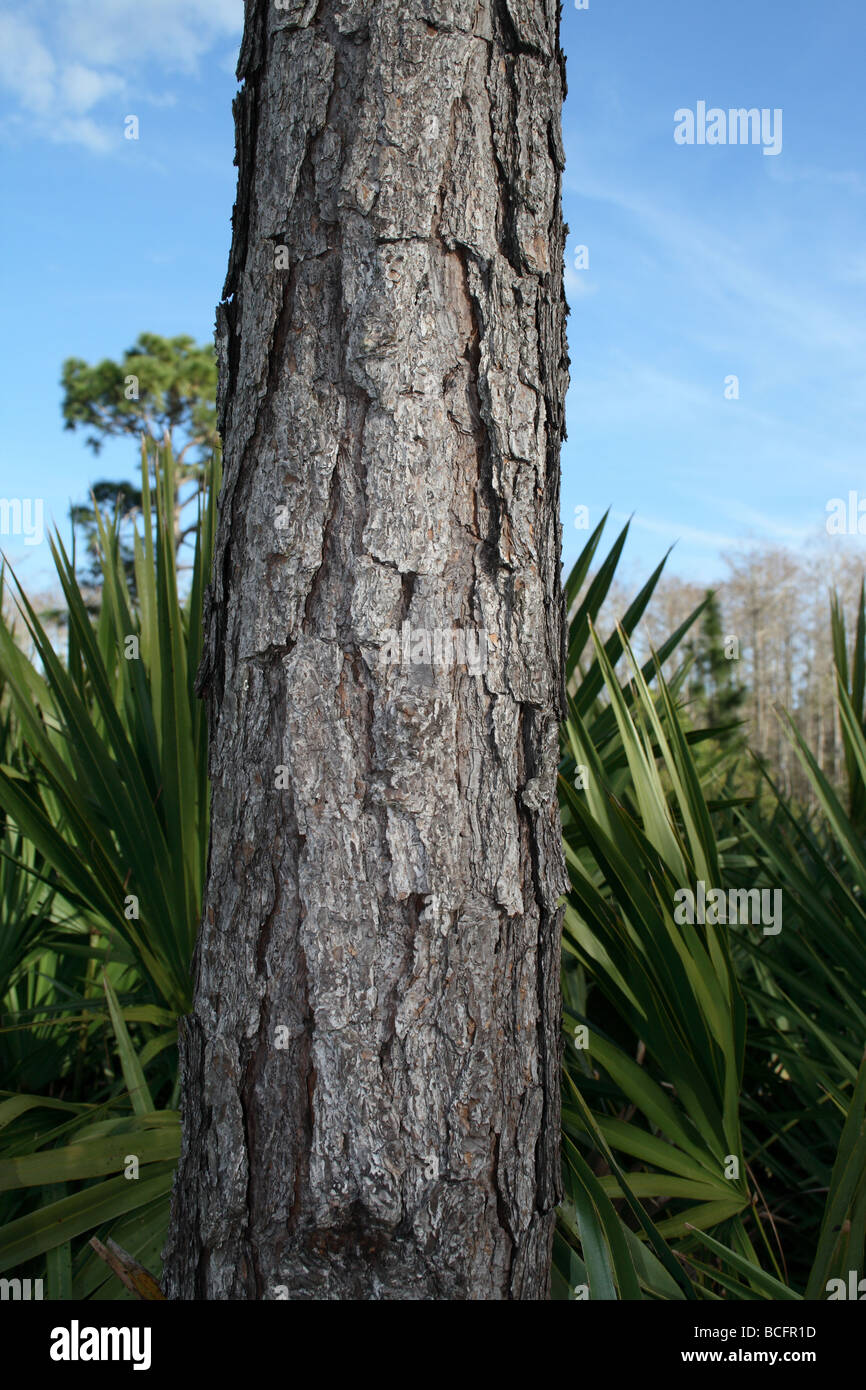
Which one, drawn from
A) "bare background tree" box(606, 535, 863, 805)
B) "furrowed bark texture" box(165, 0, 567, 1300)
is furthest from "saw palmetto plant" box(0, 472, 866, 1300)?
"bare background tree" box(606, 535, 863, 805)

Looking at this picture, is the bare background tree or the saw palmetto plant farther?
the bare background tree

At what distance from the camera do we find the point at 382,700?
1.10 metres

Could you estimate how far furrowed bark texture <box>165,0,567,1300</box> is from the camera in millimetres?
1079

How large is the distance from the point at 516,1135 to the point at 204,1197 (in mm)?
406

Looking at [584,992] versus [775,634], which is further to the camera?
[775,634]

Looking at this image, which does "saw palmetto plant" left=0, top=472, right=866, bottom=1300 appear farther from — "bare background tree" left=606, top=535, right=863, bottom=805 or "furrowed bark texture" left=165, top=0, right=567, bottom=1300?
"bare background tree" left=606, top=535, right=863, bottom=805

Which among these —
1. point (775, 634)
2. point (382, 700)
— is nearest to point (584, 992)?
point (382, 700)

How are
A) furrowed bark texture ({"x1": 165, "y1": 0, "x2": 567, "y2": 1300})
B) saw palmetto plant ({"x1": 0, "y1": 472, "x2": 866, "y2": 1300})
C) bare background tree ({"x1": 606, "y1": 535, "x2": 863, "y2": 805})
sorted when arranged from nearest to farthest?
furrowed bark texture ({"x1": 165, "y1": 0, "x2": 567, "y2": 1300})
saw palmetto plant ({"x1": 0, "y1": 472, "x2": 866, "y2": 1300})
bare background tree ({"x1": 606, "y1": 535, "x2": 863, "y2": 805})

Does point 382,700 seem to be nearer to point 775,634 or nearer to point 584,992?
point 584,992

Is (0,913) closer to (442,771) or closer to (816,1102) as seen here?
(442,771)

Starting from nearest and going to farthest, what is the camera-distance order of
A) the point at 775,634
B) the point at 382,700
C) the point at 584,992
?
the point at 382,700
the point at 584,992
the point at 775,634

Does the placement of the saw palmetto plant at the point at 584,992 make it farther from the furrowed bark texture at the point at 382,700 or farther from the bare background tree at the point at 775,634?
the bare background tree at the point at 775,634
